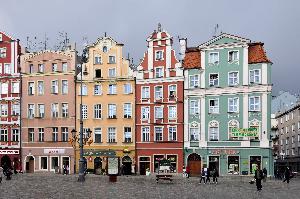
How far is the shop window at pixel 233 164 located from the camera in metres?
57.8

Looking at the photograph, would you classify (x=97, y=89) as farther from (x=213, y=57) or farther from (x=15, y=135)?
(x=213, y=57)

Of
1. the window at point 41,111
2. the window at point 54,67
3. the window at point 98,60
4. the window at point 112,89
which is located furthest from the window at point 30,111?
the window at point 112,89

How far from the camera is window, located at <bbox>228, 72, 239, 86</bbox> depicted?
192 feet

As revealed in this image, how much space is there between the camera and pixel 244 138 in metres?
57.3

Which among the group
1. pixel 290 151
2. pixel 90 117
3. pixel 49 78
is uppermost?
pixel 49 78

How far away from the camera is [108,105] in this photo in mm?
63812

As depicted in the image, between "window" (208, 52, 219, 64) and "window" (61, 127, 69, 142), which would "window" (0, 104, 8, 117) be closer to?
"window" (61, 127, 69, 142)

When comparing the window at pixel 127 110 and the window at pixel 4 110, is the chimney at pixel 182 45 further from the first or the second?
the window at pixel 4 110

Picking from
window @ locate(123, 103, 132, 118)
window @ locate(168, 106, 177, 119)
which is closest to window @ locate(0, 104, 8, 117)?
window @ locate(123, 103, 132, 118)

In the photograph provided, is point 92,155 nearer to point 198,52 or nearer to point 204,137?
point 204,137

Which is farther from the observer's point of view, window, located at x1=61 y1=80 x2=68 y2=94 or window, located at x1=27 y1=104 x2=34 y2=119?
window, located at x1=27 y1=104 x2=34 y2=119

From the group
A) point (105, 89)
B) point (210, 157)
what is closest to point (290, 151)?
point (210, 157)

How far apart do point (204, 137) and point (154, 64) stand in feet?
37.0

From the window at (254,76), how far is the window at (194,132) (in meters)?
8.64
